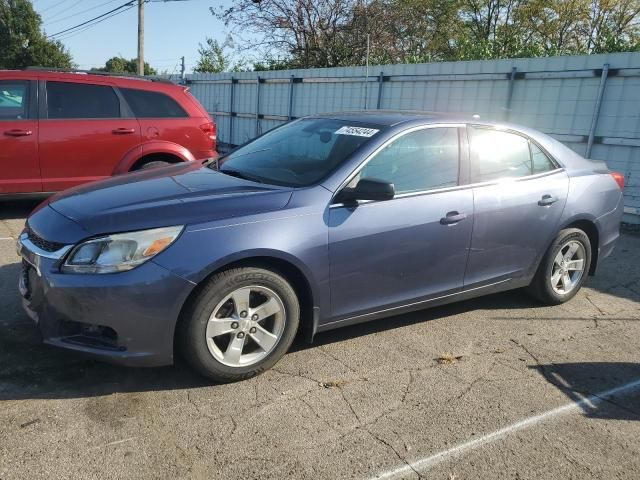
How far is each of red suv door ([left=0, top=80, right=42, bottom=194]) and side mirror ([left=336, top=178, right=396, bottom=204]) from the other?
4.62m

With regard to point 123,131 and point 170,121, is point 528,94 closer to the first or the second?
point 170,121

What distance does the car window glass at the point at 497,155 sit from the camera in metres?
4.28

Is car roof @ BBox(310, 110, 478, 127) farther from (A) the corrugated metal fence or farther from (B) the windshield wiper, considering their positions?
(A) the corrugated metal fence

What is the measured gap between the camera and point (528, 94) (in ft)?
29.4

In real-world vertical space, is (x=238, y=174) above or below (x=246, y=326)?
above

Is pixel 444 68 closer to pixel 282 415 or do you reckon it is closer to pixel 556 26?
pixel 282 415

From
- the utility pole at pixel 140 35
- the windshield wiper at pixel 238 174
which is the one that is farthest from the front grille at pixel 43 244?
the utility pole at pixel 140 35

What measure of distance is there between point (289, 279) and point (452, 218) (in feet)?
4.22

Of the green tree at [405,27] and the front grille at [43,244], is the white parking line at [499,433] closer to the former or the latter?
the front grille at [43,244]

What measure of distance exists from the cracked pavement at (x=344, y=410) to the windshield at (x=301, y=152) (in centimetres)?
119

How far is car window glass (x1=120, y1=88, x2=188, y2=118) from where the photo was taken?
715 cm

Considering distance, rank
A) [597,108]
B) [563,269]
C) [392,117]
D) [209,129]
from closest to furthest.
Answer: [392,117]
[563,269]
[209,129]
[597,108]

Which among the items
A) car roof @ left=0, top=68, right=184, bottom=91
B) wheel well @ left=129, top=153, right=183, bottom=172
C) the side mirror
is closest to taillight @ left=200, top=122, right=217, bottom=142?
wheel well @ left=129, top=153, right=183, bottom=172

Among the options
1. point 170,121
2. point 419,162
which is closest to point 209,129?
point 170,121
